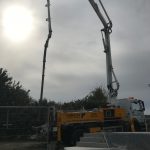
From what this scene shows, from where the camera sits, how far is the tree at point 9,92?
160ft

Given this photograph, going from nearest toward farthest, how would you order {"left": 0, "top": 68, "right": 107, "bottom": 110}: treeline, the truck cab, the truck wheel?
the truck wheel < the truck cab < {"left": 0, "top": 68, "right": 107, "bottom": 110}: treeline

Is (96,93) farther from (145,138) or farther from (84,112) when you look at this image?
(145,138)

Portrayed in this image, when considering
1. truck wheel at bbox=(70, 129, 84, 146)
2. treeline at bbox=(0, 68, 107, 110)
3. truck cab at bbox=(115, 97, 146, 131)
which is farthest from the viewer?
treeline at bbox=(0, 68, 107, 110)

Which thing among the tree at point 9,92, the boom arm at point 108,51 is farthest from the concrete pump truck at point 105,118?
the tree at point 9,92

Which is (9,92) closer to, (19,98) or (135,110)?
(19,98)

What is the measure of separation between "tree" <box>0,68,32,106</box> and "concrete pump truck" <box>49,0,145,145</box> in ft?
51.9

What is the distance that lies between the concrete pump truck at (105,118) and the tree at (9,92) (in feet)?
51.9

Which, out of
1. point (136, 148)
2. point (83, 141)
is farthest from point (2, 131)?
point (136, 148)

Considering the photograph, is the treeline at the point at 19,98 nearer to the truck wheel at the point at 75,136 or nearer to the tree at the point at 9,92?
the tree at the point at 9,92

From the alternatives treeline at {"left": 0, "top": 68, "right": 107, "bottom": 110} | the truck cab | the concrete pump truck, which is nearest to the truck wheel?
the concrete pump truck

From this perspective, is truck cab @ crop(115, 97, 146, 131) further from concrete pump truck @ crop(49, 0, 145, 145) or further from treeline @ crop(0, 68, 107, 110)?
treeline @ crop(0, 68, 107, 110)

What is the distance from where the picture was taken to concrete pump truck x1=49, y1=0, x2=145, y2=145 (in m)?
30.3

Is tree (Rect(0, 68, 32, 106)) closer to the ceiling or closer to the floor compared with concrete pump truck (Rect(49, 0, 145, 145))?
closer to the ceiling

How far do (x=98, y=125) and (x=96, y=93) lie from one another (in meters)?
30.3
